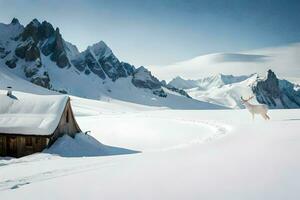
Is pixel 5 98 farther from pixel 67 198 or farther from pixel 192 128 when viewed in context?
pixel 67 198

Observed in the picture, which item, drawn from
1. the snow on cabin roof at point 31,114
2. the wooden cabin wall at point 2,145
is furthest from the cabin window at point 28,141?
the wooden cabin wall at point 2,145

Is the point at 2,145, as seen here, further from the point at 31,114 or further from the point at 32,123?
the point at 31,114

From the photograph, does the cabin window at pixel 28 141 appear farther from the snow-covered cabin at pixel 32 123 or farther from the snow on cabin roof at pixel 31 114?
the snow on cabin roof at pixel 31 114

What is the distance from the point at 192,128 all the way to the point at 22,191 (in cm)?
2814

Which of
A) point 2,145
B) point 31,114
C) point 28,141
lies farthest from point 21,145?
point 31,114

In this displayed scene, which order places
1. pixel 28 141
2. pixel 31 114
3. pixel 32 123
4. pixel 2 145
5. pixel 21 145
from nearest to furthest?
pixel 28 141 → pixel 21 145 → pixel 32 123 → pixel 2 145 → pixel 31 114

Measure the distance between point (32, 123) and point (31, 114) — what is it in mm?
1472

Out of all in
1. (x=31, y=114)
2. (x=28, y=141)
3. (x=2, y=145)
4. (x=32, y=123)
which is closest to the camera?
(x=28, y=141)

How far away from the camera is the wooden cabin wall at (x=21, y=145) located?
84.9 feet

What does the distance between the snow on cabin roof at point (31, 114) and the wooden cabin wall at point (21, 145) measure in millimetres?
407

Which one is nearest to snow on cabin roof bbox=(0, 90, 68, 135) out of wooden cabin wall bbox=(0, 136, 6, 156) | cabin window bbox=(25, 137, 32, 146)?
cabin window bbox=(25, 137, 32, 146)

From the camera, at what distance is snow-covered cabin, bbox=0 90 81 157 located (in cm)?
2611

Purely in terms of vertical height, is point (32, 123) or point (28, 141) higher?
point (32, 123)

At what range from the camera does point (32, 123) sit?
26938 millimetres
